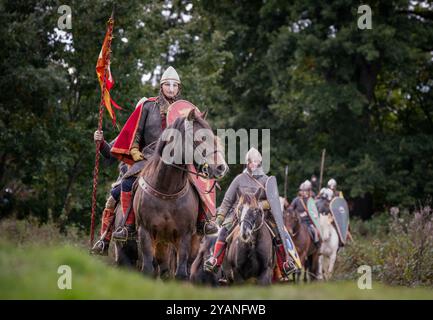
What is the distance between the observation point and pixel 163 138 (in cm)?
989

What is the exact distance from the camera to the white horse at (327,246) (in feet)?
68.4

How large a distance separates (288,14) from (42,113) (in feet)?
52.5

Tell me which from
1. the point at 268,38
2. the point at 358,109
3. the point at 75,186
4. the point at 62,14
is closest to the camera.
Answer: the point at 62,14

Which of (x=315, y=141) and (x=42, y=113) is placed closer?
(x=42, y=113)

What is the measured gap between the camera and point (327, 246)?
21.4 metres

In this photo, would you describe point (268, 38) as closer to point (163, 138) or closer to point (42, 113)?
point (42, 113)

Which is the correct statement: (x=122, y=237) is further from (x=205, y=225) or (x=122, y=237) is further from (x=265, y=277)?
(x=265, y=277)

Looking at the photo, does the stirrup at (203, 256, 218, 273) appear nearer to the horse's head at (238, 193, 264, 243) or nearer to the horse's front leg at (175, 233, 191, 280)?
the horse's head at (238, 193, 264, 243)

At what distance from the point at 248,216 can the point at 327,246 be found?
10041mm

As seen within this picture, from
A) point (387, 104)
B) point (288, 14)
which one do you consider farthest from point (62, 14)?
point (387, 104)

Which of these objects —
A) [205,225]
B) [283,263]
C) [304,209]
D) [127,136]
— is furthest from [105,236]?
[304,209]

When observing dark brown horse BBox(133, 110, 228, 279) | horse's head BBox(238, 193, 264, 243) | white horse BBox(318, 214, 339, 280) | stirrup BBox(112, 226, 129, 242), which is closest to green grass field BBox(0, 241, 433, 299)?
dark brown horse BBox(133, 110, 228, 279)

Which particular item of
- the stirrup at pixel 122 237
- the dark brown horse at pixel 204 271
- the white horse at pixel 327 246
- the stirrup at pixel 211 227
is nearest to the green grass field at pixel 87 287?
the stirrup at pixel 211 227

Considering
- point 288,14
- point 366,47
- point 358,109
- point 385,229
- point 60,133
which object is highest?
point 288,14
